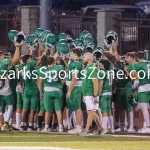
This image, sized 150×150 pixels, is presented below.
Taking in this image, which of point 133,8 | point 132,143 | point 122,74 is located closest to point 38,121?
point 122,74

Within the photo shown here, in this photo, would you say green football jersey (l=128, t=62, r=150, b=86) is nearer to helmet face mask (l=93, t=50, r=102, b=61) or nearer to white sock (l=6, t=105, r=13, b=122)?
helmet face mask (l=93, t=50, r=102, b=61)

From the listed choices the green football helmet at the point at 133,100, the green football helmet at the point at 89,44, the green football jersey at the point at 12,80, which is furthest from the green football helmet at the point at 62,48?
the green football helmet at the point at 133,100

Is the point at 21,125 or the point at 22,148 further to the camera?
the point at 21,125

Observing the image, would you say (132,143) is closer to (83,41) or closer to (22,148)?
(22,148)

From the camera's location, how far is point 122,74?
2538 cm

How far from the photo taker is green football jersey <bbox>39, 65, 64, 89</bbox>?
24.7m

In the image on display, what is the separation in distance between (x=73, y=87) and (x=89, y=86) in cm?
69

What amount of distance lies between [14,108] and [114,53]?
290 cm

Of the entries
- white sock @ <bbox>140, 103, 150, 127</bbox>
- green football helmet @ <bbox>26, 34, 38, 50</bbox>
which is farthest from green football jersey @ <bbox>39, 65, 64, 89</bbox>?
white sock @ <bbox>140, 103, 150, 127</bbox>

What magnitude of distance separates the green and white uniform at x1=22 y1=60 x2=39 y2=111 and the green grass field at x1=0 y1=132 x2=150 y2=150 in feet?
3.67

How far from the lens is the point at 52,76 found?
2473 centimetres

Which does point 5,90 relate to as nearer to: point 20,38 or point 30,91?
point 30,91

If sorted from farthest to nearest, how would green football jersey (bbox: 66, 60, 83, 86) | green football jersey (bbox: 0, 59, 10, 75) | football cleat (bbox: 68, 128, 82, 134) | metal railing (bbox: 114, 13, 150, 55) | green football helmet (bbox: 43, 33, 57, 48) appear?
metal railing (bbox: 114, 13, 150, 55), green football helmet (bbox: 43, 33, 57, 48), green football jersey (bbox: 0, 59, 10, 75), football cleat (bbox: 68, 128, 82, 134), green football jersey (bbox: 66, 60, 83, 86)

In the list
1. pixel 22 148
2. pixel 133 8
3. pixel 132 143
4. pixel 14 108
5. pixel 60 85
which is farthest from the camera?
pixel 133 8
